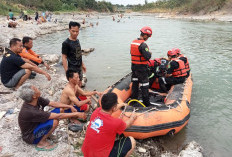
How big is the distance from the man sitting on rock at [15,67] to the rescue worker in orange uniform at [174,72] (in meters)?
2.94

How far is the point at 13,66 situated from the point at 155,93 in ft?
11.8

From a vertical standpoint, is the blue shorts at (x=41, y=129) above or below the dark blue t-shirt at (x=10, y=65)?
below

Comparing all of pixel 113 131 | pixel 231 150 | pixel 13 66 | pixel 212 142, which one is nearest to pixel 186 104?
pixel 212 142

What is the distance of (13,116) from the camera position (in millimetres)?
3412

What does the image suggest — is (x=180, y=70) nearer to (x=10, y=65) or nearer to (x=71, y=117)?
(x=71, y=117)

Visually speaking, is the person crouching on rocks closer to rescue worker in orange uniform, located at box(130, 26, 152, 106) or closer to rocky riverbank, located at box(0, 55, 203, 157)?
rocky riverbank, located at box(0, 55, 203, 157)

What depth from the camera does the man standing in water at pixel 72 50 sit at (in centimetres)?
341

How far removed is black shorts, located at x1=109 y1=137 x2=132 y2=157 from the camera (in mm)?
2263

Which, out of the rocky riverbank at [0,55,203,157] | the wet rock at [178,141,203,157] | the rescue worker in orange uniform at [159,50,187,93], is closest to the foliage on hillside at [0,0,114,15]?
the rocky riverbank at [0,55,203,157]

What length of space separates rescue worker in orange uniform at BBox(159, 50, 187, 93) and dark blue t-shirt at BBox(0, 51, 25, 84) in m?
3.49

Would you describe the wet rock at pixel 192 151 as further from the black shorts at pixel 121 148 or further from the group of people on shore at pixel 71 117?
the black shorts at pixel 121 148

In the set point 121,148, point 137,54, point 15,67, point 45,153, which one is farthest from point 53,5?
point 121,148

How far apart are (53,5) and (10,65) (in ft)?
154

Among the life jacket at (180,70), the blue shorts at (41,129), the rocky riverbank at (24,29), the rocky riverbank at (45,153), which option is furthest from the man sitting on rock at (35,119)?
the rocky riverbank at (24,29)
